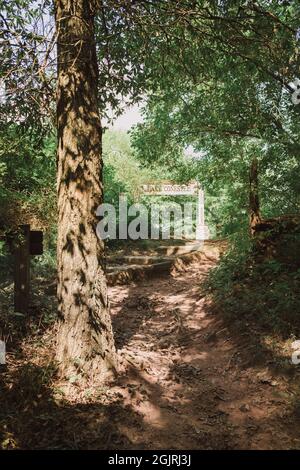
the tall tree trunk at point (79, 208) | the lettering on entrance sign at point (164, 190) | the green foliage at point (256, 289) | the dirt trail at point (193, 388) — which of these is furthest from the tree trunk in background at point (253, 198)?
the lettering on entrance sign at point (164, 190)

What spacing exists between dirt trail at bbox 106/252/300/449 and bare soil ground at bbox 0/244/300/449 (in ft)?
0.04

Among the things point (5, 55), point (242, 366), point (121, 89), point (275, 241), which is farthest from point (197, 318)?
point (5, 55)

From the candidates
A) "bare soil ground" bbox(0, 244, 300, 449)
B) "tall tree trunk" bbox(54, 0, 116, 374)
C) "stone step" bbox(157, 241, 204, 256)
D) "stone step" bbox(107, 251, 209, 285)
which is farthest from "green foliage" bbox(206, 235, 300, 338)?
"stone step" bbox(157, 241, 204, 256)

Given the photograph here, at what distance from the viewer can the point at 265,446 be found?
11.3 ft

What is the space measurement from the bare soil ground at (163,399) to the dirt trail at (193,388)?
1cm

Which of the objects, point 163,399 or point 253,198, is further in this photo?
point 253,198

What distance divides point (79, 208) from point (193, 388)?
2.70 m

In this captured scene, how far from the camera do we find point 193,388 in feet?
15.2

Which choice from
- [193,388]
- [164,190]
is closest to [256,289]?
[193,388]

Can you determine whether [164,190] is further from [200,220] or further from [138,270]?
[138,270]

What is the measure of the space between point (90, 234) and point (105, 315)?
1.05 m

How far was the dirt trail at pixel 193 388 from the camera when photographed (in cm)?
364

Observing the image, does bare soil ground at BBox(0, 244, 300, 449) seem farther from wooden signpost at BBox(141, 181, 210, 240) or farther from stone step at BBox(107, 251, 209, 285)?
wooden signpost at BBox(141, 181, 210, 240)

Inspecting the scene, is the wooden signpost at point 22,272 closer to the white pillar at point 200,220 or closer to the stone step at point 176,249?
the stone step at point 176,249
